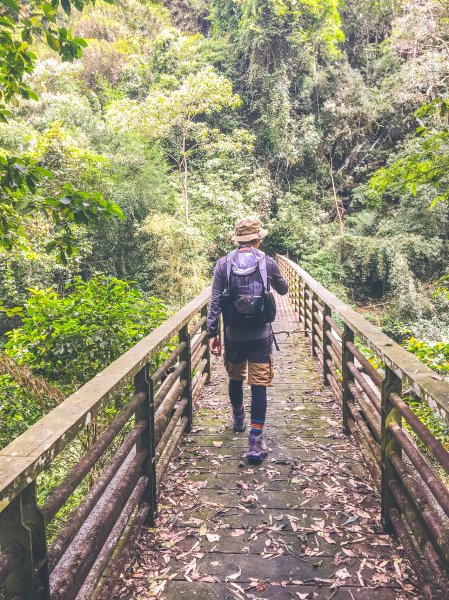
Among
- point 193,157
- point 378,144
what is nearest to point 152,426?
point 193,157

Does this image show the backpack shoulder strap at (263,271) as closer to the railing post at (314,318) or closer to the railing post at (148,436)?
the railing post at (148,436)

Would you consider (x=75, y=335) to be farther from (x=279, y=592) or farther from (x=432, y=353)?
(x=432, y=353)

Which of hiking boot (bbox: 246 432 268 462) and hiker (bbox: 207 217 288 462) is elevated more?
hiker (bbox: 207 217 288 462)

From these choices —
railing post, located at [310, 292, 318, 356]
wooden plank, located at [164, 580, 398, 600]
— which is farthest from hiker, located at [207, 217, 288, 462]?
railing post, located at [310, 292, 318, 356]

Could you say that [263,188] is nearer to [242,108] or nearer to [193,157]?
[193,157]

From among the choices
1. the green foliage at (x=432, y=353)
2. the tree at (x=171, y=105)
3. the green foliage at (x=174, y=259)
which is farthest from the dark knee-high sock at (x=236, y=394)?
the tree at (x=171, y=105)

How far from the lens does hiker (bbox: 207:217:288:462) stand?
352 centimetres

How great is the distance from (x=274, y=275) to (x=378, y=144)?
22.0 m

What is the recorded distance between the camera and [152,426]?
2.73m

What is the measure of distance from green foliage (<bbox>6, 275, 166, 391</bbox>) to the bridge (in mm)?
1259

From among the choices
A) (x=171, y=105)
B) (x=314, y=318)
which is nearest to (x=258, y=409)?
(x=314, y=318)

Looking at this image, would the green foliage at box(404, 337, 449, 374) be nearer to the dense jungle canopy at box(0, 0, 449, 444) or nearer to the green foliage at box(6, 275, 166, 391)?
the green foliage at box(6, 275, 166, 391)

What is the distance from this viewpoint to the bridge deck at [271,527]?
2.22m

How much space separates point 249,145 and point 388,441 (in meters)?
20.1
